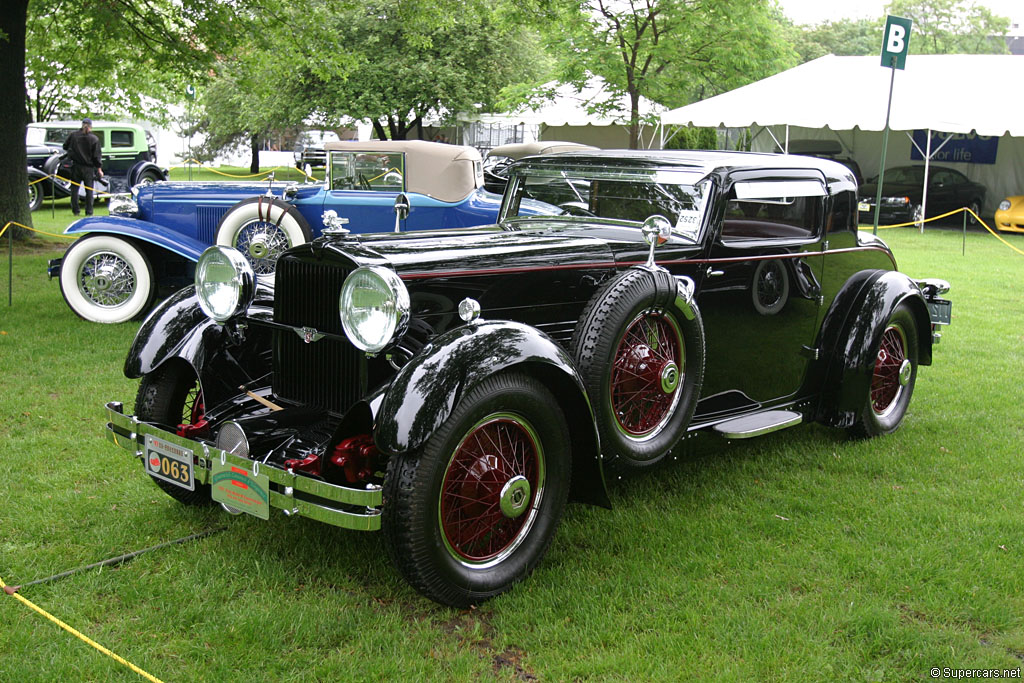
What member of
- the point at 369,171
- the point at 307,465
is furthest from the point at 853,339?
the point at 369,171

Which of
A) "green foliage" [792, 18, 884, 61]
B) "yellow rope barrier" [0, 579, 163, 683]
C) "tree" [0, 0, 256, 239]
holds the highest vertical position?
"green foliage" [792, 18, 884, 61]

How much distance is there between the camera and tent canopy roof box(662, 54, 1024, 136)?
57.8 ft

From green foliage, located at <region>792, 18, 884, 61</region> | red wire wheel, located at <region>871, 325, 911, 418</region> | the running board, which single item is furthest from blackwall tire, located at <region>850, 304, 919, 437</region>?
green foliage, located at <region>792, 18, 884, 61</region>

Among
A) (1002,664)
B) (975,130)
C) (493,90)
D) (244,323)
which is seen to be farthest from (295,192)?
(493,90)

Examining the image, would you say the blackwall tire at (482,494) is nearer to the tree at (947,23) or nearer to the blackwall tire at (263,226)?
the blackwall tire at (263,226)

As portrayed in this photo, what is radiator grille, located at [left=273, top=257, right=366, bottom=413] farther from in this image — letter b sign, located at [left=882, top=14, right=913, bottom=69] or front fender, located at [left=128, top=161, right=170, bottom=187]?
front fender, located at [left=128, top=161, right=170, bottom=187]

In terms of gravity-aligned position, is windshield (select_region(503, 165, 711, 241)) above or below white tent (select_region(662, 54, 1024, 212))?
below

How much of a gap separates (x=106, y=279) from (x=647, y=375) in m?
5.86

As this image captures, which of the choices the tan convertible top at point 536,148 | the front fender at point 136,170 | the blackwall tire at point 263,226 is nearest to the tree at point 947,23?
the tan convertible top at point 536,148

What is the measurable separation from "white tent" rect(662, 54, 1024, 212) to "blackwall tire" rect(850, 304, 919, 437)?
13.4 meters

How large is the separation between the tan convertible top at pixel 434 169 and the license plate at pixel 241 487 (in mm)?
6236

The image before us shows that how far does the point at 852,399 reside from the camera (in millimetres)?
4805

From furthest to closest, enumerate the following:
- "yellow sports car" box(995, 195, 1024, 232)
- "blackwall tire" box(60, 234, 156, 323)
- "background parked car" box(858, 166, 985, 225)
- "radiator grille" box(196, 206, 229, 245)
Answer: "background parked car" box(858, 166, 985, 225) < "yellow sports car" box(995, 195, 1024, 232) < "radiator grille" box(196, 206, 229, 245) < "blackwall tire" box(60, 234, 156, 323)

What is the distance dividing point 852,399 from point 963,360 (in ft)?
9.22
